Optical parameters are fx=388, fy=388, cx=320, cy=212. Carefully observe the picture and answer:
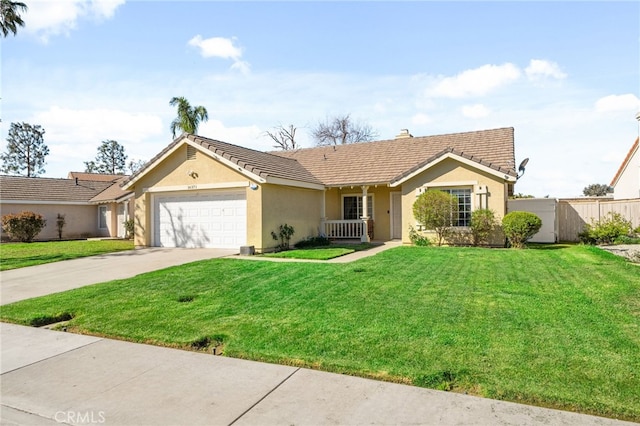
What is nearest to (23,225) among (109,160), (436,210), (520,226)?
(436,210)

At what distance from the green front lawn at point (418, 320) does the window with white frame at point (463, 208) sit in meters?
5.29

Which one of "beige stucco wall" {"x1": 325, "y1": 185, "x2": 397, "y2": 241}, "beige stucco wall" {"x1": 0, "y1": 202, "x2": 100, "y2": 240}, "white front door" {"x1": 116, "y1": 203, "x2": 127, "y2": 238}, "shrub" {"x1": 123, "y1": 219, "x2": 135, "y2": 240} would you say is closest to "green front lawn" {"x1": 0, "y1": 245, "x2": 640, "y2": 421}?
"beige stucco wall" {"x1": 325, "y1": 185, "x2": 397, "y2": 241}

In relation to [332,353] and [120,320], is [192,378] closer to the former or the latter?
[332,353]

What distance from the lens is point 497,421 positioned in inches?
126

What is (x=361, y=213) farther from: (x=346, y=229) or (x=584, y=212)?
(x=584, y=212)

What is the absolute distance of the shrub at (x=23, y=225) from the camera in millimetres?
22891

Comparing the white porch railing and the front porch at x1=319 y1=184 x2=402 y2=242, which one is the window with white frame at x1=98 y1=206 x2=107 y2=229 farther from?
the white porch railing

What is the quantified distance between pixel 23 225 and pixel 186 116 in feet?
51.9

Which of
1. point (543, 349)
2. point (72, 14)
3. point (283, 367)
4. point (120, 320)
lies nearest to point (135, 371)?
point (283, 367)

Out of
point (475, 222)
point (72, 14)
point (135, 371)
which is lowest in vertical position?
point (135, 371)

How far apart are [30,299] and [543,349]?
9.59m

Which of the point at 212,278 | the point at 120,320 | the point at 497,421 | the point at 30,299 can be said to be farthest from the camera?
the point at 212,278

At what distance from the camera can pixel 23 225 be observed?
2319 centimetres

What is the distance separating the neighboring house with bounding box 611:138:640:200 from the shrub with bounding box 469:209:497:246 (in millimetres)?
17456
